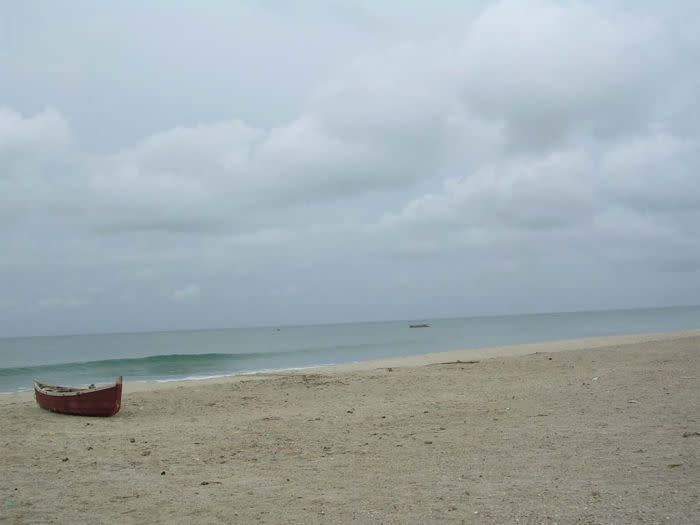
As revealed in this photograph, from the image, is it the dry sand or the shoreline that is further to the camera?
the shoreline

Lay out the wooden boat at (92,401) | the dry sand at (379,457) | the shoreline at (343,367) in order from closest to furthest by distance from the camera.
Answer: the dry sand at (379,457)
the wooden boat at (92,401)
the shoreline at (343,367)

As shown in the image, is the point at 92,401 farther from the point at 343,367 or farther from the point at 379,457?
the point at 343,367

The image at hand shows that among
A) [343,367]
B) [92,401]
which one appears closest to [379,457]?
[92,401]

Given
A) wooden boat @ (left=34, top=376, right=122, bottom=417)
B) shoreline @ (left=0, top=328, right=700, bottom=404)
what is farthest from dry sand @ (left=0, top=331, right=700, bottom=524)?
shoreline @ (left=0, top=328, right=700, bottom=404)

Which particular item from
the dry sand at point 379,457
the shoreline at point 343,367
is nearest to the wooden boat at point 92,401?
the dry sand at point 379,457

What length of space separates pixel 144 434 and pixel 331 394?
567 cm

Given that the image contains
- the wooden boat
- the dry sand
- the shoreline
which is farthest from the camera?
the shoreline

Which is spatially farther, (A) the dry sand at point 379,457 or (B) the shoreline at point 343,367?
(B) the shoreline at point 343,367

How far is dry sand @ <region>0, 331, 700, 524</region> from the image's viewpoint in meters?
5.92

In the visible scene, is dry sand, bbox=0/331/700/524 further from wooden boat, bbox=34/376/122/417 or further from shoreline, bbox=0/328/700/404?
shoreline, bbox=0/328/700/404

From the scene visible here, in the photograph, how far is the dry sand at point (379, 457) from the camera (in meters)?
5.92

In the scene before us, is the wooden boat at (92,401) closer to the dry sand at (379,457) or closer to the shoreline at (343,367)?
the dry sand at (379,457)

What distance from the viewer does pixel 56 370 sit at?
41.6m

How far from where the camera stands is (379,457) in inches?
327
